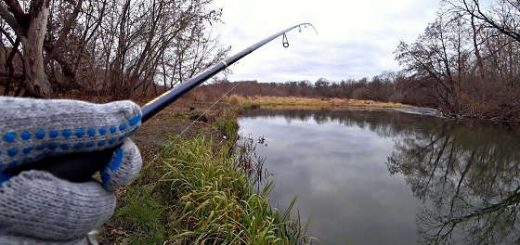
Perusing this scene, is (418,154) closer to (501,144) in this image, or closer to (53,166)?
(501,144)

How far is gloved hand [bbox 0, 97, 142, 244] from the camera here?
0.84 metres

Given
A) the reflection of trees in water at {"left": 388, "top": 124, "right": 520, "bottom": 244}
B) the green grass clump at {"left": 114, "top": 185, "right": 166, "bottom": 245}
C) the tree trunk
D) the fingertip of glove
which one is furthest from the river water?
the fingertip of glove

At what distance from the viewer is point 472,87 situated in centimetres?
2964

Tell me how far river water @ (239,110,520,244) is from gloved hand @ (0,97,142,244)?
15.7 ft

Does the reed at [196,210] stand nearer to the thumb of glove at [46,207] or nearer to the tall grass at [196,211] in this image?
the tall grass at [196,211]

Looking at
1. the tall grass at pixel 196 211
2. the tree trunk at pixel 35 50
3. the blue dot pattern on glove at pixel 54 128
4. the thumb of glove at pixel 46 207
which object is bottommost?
the tall grass at pixel 196 211

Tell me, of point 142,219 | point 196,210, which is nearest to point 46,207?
point 142,219

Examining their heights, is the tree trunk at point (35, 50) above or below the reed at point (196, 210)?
above

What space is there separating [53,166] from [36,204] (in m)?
0.10

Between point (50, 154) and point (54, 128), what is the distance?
0.25ft

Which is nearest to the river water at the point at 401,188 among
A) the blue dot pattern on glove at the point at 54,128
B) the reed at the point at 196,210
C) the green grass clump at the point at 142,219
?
the reed at the point at 196,210

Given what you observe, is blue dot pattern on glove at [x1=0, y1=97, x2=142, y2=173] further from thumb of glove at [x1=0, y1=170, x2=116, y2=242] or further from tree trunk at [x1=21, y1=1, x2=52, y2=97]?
tree trunk at [x1=21, y1=1, x2=52, y2=97]

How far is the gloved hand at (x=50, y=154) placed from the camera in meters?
0.84

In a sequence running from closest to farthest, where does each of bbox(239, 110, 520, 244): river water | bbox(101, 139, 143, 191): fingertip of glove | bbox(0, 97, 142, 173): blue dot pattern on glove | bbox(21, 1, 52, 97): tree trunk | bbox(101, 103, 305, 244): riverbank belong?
bbox(0, 97, 142, 173): blue dot pattern on glove < bbox(101, 139, 143, 191): fingertip of glove < bbox(101, 103, 305, 244): riverbank < bbox(21, 1, 52, 97): tree trunk < bbox(239, 110, 520, 244): river water
